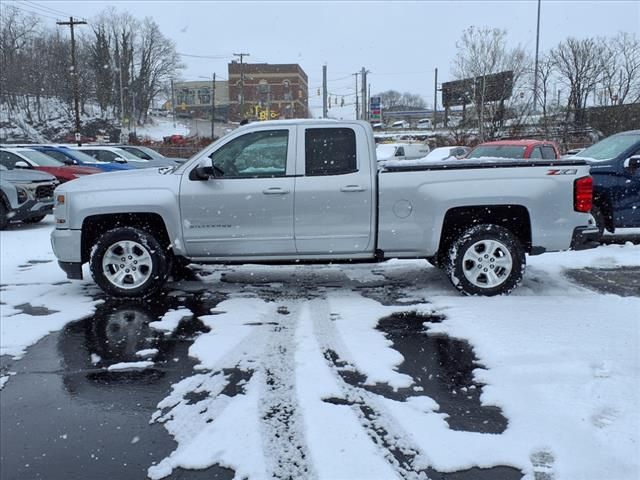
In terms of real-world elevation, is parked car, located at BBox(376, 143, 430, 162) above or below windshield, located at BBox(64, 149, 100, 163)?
above

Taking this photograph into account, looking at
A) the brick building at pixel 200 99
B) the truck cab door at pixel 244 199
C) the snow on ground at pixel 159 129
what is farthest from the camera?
the brick building at pixel 200 99

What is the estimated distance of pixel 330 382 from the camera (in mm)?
3865

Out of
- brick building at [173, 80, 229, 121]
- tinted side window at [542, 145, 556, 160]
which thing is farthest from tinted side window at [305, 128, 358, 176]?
brick building at [173, 80, 229, 121]

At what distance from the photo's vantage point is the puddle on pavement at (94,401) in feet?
9.79

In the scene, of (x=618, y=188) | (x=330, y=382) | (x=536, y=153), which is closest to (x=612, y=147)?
(x=618, y=188)

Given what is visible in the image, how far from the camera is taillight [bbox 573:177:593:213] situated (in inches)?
224

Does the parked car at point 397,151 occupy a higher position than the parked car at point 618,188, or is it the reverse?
the parked car at point 397,151

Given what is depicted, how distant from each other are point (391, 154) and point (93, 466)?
832 inches

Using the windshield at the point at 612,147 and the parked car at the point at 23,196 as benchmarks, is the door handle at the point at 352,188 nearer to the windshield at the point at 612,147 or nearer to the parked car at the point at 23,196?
the windshield at the point at 612,147

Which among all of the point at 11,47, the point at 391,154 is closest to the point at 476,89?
the point at 391,154

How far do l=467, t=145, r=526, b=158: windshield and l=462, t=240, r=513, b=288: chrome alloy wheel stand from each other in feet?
23.9

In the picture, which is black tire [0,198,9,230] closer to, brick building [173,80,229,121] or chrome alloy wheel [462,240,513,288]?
chrome alloy wheel [462,240,513,288]

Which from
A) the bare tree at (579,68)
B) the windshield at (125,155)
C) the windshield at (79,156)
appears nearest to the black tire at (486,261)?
the windshield at (79,156)

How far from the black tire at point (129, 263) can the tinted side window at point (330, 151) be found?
1.85 meters
